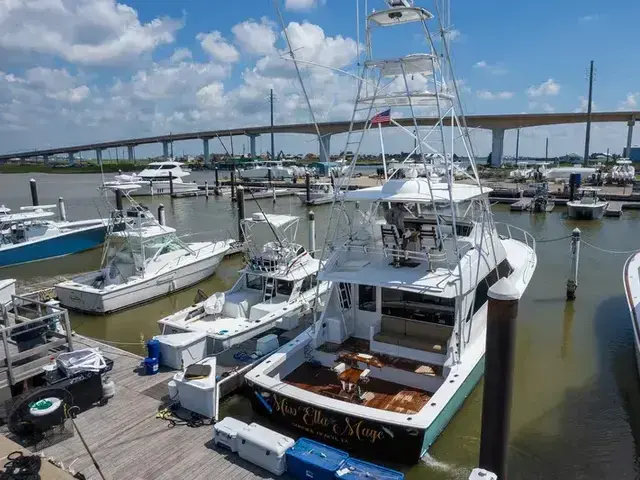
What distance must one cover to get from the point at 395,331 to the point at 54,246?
17607 millimetres

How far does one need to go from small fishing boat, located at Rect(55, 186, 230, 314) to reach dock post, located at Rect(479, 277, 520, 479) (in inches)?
445

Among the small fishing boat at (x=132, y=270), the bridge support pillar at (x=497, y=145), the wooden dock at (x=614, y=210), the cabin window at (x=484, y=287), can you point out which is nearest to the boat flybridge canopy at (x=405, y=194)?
the cabin window at (x=484, y=287)

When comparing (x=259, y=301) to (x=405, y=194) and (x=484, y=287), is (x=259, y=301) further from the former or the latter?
(x=484, y=287)

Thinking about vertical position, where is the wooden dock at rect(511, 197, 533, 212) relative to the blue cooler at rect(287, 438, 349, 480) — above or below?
below

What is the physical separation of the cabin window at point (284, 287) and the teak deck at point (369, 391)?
11.6 feet

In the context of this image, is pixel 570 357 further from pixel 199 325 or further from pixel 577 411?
pixel 199 325

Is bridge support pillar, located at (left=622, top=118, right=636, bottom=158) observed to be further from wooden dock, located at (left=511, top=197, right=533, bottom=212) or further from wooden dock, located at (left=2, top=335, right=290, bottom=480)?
wooden dock, located at (left=2, top=335, right=290, bottom=480)

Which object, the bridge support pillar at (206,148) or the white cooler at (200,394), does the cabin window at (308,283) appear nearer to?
the white cooler at (200,394)

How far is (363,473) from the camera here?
5402 millimetres

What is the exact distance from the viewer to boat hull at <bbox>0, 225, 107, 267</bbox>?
19016mm

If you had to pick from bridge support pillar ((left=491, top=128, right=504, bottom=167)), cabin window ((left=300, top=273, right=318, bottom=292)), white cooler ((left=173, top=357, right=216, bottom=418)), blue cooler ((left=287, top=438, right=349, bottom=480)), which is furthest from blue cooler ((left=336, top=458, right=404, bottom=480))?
bridge support pillar ((left=491, top=128, right=504, bottom=167))

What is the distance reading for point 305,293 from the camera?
39.3ft

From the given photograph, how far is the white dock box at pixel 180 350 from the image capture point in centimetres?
879

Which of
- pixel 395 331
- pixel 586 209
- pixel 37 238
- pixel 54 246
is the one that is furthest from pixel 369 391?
pixel 586 209
